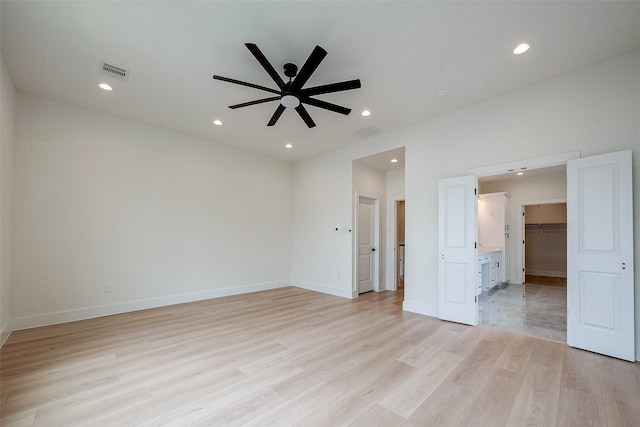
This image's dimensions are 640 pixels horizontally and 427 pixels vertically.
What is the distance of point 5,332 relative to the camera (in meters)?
3.21

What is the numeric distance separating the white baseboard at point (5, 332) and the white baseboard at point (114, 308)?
0.15 meters

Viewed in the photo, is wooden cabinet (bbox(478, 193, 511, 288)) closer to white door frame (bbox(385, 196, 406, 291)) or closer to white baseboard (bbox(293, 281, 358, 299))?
white door frame (bbox(385, 196, 406, 291))

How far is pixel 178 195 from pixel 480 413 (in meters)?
5.31

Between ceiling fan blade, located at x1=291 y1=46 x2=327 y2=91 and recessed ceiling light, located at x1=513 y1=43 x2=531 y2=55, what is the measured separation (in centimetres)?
207

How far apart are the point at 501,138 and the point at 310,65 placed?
2988 millimetres

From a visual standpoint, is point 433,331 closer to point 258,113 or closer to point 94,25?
point 258,113

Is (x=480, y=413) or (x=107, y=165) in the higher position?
(x=107, y=165)

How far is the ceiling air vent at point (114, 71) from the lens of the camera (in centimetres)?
305

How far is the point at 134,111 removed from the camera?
4180 millimetres

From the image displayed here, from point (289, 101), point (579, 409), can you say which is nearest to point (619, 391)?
point (579, 409)

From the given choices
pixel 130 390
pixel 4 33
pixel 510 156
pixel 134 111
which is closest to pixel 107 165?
pixel 134 111

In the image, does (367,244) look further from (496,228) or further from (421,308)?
(496,228)

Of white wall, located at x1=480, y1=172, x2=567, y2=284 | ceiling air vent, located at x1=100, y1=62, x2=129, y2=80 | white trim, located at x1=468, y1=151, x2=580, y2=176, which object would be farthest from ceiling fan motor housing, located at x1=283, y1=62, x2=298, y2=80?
white wall, located at x1=480, y1=172, x2=567, y2=284

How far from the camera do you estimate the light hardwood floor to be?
1.87 m
